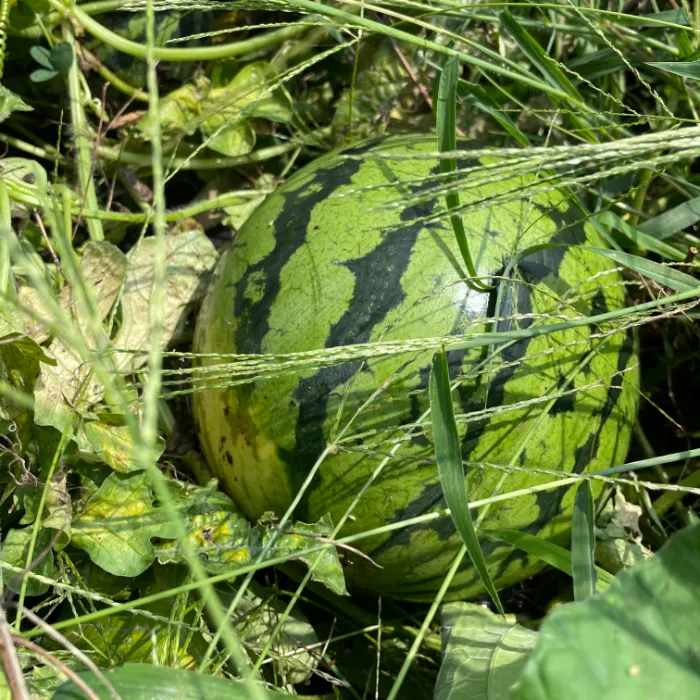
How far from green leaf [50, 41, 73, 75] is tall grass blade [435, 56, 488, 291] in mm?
838

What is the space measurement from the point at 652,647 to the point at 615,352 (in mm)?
594

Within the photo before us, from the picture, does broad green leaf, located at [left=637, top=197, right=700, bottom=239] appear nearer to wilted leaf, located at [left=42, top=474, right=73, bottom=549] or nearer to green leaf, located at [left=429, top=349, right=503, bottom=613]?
green leaf, located at [left=429, top=349, right=503, bottom=613]

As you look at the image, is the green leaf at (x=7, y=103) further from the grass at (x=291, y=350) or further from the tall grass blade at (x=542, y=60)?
the tall grass blade at (x=542, y=60)

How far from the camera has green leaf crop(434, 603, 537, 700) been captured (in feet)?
3.74

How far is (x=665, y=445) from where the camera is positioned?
5.50 ft

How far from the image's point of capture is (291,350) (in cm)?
116

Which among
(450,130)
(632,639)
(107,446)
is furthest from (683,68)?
(107,446)

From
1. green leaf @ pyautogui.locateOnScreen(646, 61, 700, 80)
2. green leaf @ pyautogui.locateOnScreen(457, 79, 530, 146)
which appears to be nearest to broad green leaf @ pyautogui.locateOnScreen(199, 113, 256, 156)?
green leaf @ pyautogui.locateOnScreen(457, 79, 530, 146)

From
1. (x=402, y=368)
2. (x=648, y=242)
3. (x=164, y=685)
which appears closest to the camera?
(x=164, y=685)

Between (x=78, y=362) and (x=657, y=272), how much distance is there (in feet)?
3.25

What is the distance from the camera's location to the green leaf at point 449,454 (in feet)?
3.09

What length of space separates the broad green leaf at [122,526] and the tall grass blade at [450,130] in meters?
0.62

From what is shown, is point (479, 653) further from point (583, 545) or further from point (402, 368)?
point (402, 368)

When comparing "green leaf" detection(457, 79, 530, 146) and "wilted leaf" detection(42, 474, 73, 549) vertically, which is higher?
"green leaf" detection(457, 79, 530, 146)
